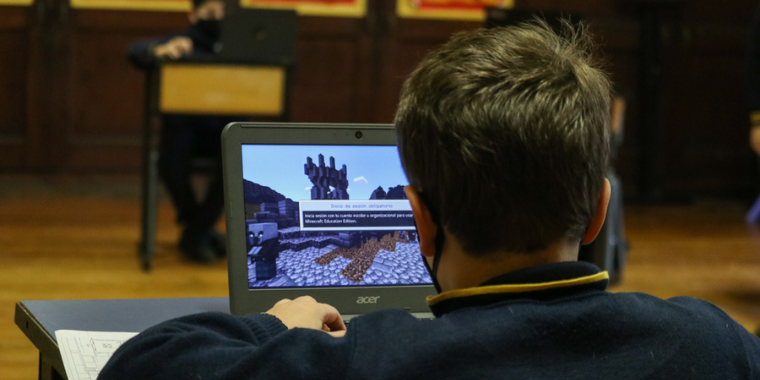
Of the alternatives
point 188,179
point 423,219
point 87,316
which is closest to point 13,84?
point 188,179

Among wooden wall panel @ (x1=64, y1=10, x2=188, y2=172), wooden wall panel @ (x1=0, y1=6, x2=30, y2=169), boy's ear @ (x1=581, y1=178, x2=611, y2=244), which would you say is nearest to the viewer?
boy's ear @ (x1=581, y1=178, x2=611, y2=244)

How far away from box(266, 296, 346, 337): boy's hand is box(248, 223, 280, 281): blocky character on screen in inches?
5.2

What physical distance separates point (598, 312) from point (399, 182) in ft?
1.39

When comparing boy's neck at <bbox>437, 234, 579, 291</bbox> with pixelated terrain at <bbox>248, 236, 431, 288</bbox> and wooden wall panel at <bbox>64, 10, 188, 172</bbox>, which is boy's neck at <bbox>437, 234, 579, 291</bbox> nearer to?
pixelated terrain at <bbox>248, 236, 431, 288</bbox>

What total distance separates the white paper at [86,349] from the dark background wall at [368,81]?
3.76 m

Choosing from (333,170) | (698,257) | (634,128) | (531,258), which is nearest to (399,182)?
(333,170)

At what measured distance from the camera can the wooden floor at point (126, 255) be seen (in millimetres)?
2592

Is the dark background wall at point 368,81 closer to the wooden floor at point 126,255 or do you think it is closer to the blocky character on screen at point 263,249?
the wooden floor at point 126,255

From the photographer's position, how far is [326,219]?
92 centimetres

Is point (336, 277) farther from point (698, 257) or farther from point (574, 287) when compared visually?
point (698, 257)

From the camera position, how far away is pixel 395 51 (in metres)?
4.94

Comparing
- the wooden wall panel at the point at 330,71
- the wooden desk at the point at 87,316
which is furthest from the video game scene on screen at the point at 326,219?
the wooden wall panel at the point at 330,71

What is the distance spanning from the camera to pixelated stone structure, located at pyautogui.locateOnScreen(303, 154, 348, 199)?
925mm

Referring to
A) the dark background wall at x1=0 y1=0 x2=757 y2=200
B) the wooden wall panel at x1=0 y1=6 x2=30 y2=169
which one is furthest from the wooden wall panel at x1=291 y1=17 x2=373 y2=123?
the wooden wall panel at x1=0 y1=6 x2=30 y2=169
